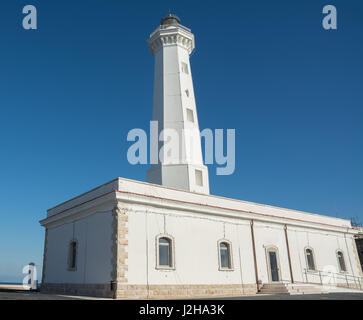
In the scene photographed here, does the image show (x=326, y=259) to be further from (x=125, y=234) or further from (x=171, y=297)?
(x=125, y=234)

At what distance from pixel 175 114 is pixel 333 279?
53.6 ft

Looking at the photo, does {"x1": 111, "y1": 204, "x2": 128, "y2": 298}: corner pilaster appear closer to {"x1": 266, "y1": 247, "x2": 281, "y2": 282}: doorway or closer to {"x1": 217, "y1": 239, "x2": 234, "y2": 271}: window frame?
{"x1": 217, "y1": 239, "x2": 234, "y2": 271}: window frame

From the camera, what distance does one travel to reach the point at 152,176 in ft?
72.1

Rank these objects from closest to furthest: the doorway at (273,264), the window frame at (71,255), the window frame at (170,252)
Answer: the window frame at (170,252)
the window frame at (71,255)
the doorway at (273,264)

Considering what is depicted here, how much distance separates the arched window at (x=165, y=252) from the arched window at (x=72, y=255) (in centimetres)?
483

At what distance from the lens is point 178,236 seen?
1664 cm

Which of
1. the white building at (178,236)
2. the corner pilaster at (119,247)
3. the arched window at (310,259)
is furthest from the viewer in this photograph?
the arched window at (310,259)

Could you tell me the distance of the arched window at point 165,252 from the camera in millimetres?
15781

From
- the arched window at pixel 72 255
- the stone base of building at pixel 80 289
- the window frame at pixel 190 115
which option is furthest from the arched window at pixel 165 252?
the window frame at pixel 190 115

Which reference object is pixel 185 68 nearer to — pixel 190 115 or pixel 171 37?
pixel 171 37

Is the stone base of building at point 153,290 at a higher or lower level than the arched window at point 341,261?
lower

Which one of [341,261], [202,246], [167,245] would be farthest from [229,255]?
[341,261]

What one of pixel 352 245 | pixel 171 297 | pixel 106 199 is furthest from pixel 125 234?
pixel 352 245

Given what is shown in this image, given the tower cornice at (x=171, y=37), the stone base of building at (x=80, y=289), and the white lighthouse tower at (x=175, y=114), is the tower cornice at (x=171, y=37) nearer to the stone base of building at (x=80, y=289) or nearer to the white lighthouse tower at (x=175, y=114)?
the white lighthouse tower at (x=175, y=114)
